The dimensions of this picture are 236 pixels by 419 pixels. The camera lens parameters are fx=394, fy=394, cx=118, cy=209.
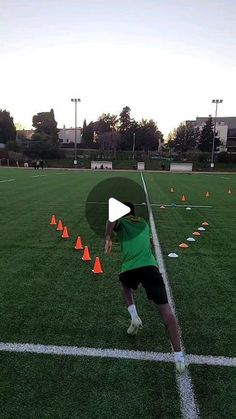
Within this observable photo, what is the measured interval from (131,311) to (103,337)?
39 cm

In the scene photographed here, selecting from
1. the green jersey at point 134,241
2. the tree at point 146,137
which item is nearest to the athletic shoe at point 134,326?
the green jersey at point 134,241

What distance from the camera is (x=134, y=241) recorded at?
352 centimetres

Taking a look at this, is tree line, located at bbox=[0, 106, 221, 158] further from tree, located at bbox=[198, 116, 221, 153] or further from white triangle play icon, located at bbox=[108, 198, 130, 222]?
white triangle play icon, located at bbox=[108, 198, 130, 222]

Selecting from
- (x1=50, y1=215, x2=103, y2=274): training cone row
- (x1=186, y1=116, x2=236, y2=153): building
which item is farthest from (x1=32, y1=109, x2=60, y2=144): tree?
(x1=50, y1=215, x2=103, y2=274): training cone row

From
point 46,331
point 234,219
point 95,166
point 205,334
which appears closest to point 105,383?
point 46,331

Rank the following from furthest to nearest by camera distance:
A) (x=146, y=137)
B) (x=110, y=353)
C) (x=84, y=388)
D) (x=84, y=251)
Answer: (x=146, y=137), (x=84, y=251), (x=110, y=353), (x=84, y=388)

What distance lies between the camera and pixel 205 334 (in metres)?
4.18

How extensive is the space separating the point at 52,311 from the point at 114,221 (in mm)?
1797

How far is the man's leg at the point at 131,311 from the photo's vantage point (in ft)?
13.0

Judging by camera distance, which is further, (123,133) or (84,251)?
(123,133)

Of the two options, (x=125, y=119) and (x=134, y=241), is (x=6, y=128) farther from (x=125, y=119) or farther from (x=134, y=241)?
(x=134, y=241)

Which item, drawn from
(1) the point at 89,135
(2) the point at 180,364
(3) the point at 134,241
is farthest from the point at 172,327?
(1) the point at 89,135
